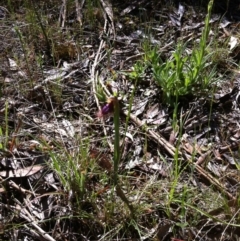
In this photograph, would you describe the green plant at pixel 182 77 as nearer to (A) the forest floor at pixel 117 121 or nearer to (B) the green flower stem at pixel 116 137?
(A) the forest floor at pixel 117 121

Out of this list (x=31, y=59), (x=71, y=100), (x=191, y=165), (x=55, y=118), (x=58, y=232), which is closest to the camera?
(x=58, y=232)

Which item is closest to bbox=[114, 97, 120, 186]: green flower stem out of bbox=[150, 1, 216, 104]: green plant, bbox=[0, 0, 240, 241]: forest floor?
bbox=[0, 0, 240, 241]: forest floor

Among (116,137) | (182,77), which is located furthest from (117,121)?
(182,77)

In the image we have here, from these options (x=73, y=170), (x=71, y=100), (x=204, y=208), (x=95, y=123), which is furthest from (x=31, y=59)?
(x=204, y=208)

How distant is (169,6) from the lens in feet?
8.74

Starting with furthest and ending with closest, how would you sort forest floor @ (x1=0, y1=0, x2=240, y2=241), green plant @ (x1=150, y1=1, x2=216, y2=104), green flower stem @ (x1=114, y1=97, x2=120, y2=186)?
1. green plant @ (x1=150, y1=1, x2=216, y2=104)
2. forest floor @ (x1=0, y1=0, x2=240, y2=241)
3. green flower stem @ (x1=114, y1=97, x2=120, y2=186)

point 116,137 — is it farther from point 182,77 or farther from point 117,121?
point 182,77

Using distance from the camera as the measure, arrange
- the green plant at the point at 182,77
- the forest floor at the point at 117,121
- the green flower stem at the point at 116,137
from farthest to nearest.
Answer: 1. the green plant at the point at 182,77
2. the forest floor at the point at 117,121
3. the green flower stem at the point at 116,137

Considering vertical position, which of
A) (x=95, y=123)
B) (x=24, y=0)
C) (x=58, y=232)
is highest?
(x=24, y=0)

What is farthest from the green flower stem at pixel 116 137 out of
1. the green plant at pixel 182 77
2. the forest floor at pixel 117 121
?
the green plant at pixel 182 77

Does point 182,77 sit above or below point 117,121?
below

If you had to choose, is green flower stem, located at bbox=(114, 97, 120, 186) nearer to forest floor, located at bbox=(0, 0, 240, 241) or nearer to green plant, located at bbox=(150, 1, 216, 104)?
forest floor, located at bbox=(0, 0, 240, 241)

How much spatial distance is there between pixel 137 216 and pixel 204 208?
0.82ft

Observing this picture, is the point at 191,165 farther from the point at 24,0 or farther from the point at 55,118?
the point at 24,0
